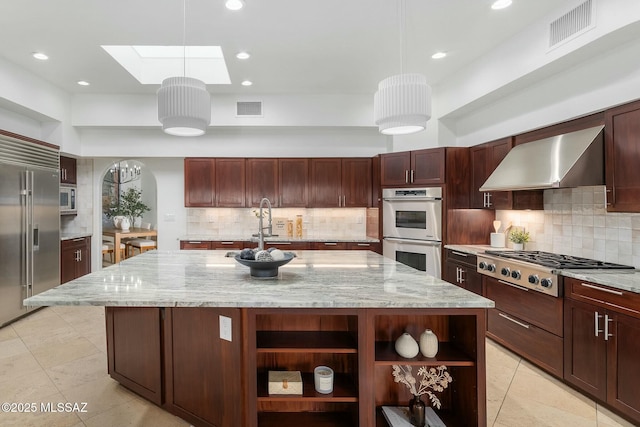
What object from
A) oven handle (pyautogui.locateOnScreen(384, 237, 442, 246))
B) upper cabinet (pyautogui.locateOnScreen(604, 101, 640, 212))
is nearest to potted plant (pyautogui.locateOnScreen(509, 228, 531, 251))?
oven handle (pyautogui.locateOnScreen(384, 237, 442, 246))

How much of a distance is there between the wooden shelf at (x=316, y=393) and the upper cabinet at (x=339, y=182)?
3619 millimetres

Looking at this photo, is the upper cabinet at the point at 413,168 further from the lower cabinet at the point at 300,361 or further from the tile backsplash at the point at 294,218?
the lower cabinet at the point at 300,361

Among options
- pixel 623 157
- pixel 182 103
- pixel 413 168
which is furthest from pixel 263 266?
pixel 413 168

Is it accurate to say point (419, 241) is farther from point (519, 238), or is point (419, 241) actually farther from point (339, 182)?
point (339, 182)

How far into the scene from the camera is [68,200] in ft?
18.2

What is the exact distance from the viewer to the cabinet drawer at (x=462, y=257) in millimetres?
3736

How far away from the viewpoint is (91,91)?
495 centimetres

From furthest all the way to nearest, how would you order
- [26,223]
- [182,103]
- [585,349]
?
[26,223] < [585,349] < [182,103]

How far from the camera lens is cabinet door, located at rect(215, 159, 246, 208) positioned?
5.36m

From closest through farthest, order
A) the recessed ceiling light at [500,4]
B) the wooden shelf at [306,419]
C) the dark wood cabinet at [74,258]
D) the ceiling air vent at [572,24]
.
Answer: the wooden shelf at [306,419], the ceiling air vent at [572,24], the recessed ceiling light at [500,4], the dark wood cabinet at [74,258]

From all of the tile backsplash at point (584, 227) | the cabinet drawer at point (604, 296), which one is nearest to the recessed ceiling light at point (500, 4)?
the tile backsplash at point (584, 227)

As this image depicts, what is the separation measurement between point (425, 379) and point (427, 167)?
3190 millimetres

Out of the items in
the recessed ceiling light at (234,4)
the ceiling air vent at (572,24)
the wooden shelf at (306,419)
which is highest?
the recessed ceiling light at (234,4)

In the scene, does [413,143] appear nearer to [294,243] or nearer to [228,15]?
[294,243]
